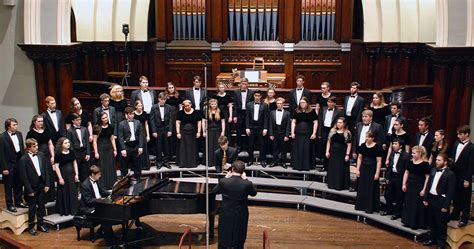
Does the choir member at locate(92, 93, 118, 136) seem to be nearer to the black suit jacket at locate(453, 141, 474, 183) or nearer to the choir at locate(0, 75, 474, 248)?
the choir at locate(0, 75, 474, 248)

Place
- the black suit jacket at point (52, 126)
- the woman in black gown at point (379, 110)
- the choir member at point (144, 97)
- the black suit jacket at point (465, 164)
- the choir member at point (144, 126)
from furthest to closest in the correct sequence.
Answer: the choir member at point (144, 97), the choir member at point (144, 126), the woman in black gown at point (379, 110), the black suit jacket at point (52, 126), the black suit jacket at point (465, 164)

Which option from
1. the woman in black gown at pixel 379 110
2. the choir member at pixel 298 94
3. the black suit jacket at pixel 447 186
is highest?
the choir member at pixel 298 94

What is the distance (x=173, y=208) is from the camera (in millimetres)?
9273

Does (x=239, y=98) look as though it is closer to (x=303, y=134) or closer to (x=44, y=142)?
(x=303, y=134)

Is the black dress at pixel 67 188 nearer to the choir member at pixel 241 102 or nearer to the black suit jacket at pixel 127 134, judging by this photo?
the black suit jacket at pixel 127 134

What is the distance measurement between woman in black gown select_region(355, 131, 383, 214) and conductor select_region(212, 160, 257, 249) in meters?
2.54

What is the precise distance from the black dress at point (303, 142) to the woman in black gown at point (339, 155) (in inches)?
21.8

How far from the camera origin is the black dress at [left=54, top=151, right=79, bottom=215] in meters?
10.2

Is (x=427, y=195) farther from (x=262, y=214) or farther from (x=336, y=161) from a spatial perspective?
(x=262, y=214)

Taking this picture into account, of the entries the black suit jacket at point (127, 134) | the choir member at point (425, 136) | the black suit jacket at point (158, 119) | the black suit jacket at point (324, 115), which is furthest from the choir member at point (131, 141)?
the choir member at point (425, 136)

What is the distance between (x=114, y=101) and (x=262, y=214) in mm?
3359

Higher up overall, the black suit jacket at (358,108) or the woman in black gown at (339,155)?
the black suit jacket at (358,108)

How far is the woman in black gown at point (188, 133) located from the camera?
11.8m

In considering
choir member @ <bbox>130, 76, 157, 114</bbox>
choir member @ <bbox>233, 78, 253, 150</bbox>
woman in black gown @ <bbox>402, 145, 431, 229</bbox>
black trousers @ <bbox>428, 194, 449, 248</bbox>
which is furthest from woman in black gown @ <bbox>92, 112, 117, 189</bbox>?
black trousers @ <bbox>428, 194, 449, 248</bbox>
